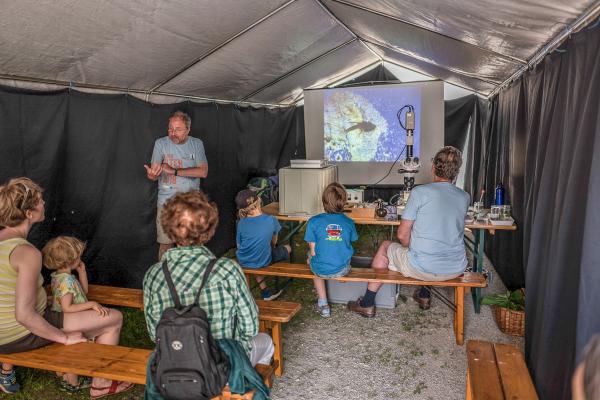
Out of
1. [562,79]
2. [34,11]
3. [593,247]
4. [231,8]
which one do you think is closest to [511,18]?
[562,79]

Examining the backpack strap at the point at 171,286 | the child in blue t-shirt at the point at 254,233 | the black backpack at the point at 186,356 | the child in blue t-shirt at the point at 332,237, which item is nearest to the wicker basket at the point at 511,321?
the child in blue t-shirt at the point at 332,237

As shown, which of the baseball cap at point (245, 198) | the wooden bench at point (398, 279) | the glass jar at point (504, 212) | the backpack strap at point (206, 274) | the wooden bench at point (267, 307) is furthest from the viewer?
the glass jar at point (504, 212)

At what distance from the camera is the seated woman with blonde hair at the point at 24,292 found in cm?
209

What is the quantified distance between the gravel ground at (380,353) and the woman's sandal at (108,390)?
92 cm

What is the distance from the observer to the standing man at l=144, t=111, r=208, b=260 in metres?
3.76

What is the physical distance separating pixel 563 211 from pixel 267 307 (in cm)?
171

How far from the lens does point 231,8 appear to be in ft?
9.62

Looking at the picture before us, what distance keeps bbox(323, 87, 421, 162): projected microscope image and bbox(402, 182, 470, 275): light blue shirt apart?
2952mm

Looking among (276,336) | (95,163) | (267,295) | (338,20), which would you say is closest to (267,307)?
(276,336)

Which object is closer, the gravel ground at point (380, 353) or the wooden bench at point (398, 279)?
the gravel ground at point (380, 353)

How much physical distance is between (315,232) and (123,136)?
6.18 feet

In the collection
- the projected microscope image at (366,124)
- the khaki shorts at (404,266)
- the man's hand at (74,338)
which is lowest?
the man's hand at (74,338)

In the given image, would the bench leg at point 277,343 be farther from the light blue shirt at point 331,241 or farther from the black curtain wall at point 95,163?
the black curtain wall at point 95,163

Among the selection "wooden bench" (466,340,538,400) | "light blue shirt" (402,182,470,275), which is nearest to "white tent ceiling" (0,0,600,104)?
"light blue shirt" (402,182,470,275)
